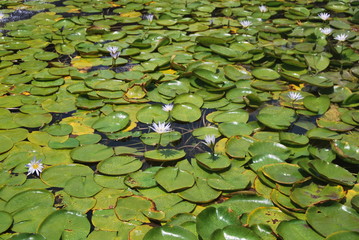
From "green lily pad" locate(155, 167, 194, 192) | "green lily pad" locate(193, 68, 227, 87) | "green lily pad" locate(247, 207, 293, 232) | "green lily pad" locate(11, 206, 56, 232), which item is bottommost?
"green lily pad" locate(247, 207, 293, 232)

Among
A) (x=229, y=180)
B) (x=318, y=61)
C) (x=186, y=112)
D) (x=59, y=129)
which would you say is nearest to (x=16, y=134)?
(x=59, y=129)

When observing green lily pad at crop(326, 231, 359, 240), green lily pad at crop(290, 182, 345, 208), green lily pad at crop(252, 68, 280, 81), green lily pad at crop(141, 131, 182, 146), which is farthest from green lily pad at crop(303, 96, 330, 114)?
green lily pad at crop(326, 231, 359, 240)

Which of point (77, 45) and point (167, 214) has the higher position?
point (77, 45)

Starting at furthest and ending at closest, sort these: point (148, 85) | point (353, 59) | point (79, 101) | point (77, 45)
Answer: point (77, 45) < point (353, 59) < point (148, 85) < point (79, 101)

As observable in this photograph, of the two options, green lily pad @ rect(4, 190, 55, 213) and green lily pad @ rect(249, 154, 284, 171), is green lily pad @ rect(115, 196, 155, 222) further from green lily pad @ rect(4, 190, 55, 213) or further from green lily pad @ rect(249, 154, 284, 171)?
green lily pad @ rect(249, 154, 284, 171)

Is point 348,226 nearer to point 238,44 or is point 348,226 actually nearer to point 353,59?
point 353,59

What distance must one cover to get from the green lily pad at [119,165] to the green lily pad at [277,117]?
95 cm

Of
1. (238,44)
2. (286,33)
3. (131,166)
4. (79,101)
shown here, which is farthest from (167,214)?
(286,33)

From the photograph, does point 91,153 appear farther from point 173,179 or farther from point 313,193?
point 313,193

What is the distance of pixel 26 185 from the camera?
7.29 feet

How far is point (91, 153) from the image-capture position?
2451 mm

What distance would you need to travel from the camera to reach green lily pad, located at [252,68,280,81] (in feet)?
10.9

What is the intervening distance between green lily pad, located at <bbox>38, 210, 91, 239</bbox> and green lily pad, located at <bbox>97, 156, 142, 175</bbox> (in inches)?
14.5

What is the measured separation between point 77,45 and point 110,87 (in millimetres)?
1010
